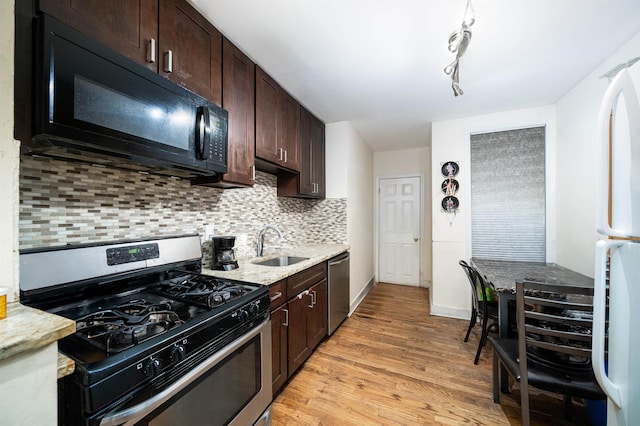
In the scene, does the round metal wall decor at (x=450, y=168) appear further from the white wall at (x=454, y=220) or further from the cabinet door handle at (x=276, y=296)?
the cabinet door handle at (x=276, y=296)

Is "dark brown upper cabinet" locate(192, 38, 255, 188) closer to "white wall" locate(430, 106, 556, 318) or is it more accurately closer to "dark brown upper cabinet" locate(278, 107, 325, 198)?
"dark brown upper cabinet" locate(278, 107, 325, 198)

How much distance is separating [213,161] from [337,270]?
1.75 meters

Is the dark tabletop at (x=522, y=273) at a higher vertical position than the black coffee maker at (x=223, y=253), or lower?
lower

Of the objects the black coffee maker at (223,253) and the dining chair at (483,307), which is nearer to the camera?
the black coffee maker at (223,253)

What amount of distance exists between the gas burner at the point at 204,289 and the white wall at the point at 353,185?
200 cm

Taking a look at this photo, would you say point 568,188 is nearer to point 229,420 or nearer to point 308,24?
point 308,24

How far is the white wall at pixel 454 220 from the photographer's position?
3.01 metres

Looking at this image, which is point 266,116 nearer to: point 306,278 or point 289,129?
point 289,129

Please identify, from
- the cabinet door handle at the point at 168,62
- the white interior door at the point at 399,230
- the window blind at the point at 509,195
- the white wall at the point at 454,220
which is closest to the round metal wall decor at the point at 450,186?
the white wall at the point at 454,220

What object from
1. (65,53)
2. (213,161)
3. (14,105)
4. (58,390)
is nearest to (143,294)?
(58,390)

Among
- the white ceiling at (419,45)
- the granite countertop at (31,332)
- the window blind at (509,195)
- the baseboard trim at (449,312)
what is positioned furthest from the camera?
the baseboard trim at (449,312)

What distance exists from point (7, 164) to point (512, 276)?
9.85ft

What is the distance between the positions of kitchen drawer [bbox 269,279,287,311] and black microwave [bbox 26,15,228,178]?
86 cm

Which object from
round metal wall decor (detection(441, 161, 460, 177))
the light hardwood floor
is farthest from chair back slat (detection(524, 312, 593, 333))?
round metal wall decor (detection(441, 161, 460, 177))
